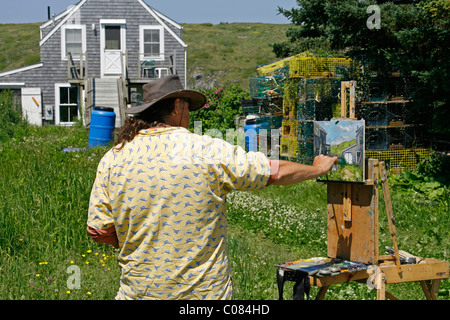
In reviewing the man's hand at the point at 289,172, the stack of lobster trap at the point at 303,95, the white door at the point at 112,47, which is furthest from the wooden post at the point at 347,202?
the white door at the point at 112,47

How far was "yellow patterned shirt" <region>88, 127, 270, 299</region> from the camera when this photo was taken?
282cm

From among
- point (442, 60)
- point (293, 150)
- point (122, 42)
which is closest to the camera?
point (442, 60)

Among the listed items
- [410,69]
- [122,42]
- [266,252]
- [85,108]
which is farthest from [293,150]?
[122,42]

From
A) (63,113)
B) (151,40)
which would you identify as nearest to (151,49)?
(151,40)

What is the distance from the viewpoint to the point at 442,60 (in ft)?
31.7

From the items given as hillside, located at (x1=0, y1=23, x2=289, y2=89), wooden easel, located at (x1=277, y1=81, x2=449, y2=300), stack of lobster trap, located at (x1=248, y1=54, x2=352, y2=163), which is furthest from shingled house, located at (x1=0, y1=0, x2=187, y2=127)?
hillside, located at (x1=0, y1=23, x2=289, y2=89)

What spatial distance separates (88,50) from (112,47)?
1.17 metres

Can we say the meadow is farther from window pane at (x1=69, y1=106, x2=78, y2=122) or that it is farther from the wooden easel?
window pane at (x1=69, y1=106, x2=78, y2=122)

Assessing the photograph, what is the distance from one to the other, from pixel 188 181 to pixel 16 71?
25.8 m

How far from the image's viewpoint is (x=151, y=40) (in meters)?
26.1

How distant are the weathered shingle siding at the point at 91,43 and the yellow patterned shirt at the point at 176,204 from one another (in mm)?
23532

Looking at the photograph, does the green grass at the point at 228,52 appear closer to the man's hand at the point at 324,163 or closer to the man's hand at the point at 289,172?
the man's hand at the point at 324,163

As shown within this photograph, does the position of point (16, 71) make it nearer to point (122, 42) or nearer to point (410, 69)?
point (122, 42)

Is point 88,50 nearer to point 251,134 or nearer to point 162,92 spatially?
point 251,134
